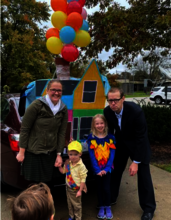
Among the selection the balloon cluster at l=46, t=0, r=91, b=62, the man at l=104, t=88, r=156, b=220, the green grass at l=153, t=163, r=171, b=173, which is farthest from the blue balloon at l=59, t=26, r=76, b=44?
the green grass at l=153, t=163, r=171, b=173

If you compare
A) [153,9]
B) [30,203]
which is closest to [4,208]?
[30,203]

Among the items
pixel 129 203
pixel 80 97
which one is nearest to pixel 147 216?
pixel 129 203

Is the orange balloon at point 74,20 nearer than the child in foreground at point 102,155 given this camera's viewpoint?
No

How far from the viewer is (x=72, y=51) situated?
3264mm

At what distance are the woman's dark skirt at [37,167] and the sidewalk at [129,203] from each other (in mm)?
675

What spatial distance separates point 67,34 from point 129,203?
261 cm

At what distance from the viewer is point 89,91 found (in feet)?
10.4

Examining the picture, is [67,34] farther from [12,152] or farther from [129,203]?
[129,203]

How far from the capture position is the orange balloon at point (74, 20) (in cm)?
316

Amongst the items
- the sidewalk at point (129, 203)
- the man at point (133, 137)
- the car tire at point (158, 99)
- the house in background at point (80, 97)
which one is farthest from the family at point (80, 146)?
the car tire at point (158, 99)

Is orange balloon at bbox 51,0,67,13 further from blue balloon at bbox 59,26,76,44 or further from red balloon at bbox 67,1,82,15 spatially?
blue balloon at bbox 59,26,76,44

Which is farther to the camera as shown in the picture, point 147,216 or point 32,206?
point 147,216

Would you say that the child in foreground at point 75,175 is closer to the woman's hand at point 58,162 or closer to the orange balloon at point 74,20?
the woman's hand at point 58,162

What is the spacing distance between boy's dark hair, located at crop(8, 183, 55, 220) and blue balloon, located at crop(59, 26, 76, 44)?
96.7 inches
